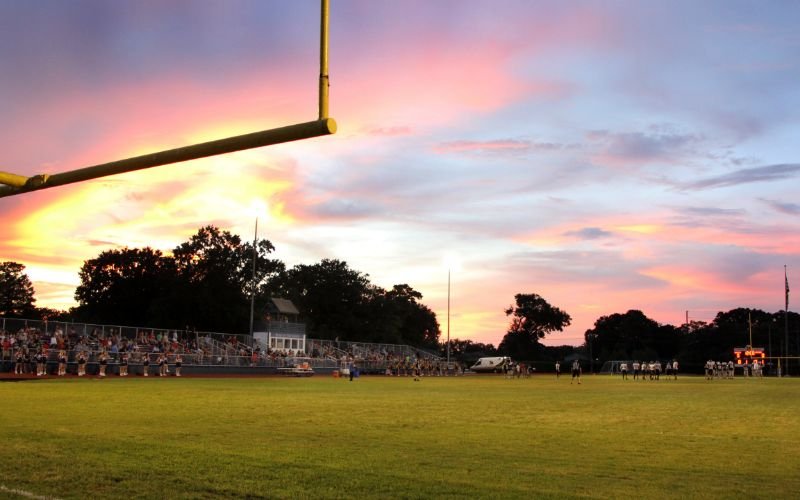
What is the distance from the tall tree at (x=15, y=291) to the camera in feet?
340

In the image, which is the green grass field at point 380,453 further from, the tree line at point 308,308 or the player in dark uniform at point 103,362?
the tree line at point 308,308

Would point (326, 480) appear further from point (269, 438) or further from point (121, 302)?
point (121, 302)

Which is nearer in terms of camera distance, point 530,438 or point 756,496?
point 756,496

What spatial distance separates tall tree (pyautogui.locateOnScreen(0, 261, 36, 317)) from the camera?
104 metres

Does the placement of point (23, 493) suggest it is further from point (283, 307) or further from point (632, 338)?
point (632, 338)

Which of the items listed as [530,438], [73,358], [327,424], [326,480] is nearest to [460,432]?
[530,438]

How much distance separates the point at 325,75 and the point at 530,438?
8032 millimetres

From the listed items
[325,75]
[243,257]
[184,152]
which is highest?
[243,257]

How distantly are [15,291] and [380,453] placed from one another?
10827 cm

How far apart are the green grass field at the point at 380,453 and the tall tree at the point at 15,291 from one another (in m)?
95.2

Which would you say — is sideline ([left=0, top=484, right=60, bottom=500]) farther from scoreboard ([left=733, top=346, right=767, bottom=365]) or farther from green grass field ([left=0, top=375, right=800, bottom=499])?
scoreboard ([left=733, top=346, right=767, bottom=365])

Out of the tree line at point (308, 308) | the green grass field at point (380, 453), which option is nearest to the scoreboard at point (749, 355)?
the tree line at point (308, 308)

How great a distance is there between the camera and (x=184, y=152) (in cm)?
743

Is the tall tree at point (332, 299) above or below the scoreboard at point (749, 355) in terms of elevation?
above
